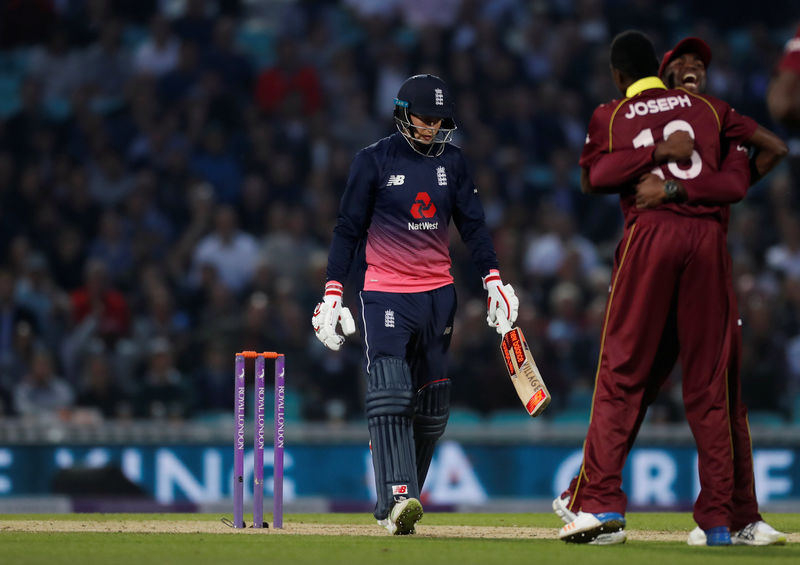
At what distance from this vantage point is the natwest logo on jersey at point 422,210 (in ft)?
24.5

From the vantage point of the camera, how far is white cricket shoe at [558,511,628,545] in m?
6.43

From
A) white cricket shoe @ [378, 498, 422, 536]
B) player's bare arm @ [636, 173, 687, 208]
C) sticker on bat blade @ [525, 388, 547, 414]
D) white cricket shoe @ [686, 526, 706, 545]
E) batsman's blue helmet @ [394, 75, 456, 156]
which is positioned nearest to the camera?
player's bare arm @ [636, 173, 687, 208]

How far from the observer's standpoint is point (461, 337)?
1314cm

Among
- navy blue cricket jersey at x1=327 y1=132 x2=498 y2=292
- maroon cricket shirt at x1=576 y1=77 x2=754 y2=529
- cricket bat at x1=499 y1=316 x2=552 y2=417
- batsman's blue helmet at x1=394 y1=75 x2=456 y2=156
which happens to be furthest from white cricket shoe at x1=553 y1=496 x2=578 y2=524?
batsman's blue helmet at x1=394 y1=75 x2=456 y2=156

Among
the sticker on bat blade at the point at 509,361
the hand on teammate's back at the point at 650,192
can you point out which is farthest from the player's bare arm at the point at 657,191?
the sticker on bat blade at the point at 509,361

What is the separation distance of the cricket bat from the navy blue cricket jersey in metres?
0.50

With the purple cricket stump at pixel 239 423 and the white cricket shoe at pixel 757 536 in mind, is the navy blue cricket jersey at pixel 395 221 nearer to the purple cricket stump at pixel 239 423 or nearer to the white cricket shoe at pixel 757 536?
the purple cricket stump at pixel 239 423

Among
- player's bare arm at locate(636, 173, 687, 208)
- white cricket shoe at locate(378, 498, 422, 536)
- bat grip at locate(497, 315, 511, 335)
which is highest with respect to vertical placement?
player's bare arm at locate(636, 173, 687, 208)

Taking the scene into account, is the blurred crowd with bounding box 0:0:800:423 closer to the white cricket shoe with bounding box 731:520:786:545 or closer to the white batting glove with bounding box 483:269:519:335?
the white batting glove with bounding box 483:269:519:335

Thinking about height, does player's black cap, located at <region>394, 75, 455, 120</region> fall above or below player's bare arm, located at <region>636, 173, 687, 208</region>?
above

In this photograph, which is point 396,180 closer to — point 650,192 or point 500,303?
point 500,303

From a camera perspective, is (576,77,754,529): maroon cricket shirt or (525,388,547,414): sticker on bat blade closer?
(576,77,754,529): maroon cricket shirt

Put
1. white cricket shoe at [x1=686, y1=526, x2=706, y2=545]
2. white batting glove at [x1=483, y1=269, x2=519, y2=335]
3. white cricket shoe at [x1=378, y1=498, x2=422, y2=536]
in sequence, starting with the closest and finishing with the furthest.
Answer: white cricket shoe at [x1=686, y1=526, x2=706, y2=545] → white cricket shoe at [x1=378, y1=498, x2=422, y2=536] → white batting glove at [x1=483, y1=269, x2=519, y2=335]

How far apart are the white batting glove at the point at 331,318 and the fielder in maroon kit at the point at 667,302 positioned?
1.51 meters
